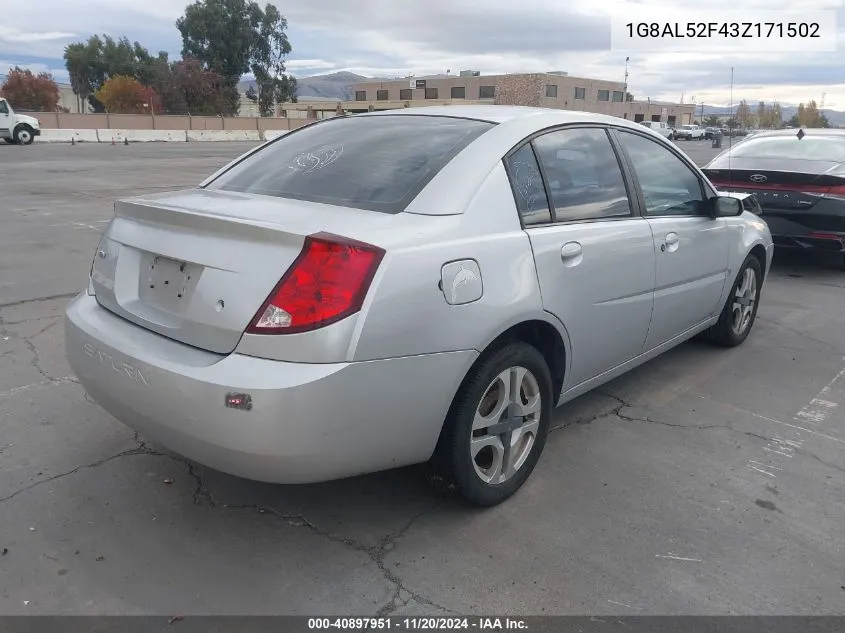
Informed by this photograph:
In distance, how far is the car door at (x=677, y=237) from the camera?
12.6 ft

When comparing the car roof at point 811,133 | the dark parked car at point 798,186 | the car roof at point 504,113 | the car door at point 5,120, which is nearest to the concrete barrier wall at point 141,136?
the car door at point 5,120

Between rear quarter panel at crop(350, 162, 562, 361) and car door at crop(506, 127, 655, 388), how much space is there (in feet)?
0.40

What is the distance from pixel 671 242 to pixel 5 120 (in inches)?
1383

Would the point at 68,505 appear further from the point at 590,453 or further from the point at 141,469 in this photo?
the point at 590,453

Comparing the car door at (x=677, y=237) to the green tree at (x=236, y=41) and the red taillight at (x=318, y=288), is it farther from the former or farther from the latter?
the green tree at (x=236, y=41)

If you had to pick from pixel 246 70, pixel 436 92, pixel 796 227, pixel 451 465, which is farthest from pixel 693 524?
pixel 436 92

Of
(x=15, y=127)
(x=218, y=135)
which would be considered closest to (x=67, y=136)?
(x=15, y=127)

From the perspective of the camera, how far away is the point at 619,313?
350 cm

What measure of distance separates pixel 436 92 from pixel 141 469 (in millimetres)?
97707

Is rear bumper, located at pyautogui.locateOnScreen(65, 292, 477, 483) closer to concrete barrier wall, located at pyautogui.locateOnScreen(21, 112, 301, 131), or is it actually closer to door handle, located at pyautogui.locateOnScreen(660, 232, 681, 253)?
door handle, located at pyautogui.locateOnScreen(660, 232, 681, 253)

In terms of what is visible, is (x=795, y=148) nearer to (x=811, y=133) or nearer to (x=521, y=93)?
(x=811, y=133)

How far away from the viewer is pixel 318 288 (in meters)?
2.30

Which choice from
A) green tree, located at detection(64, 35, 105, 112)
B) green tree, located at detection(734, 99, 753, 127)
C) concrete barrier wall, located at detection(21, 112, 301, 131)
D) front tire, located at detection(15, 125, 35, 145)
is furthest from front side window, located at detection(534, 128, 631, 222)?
green tree, located at detection(734, 99, 753, 127)

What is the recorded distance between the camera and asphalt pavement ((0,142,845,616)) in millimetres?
2447
